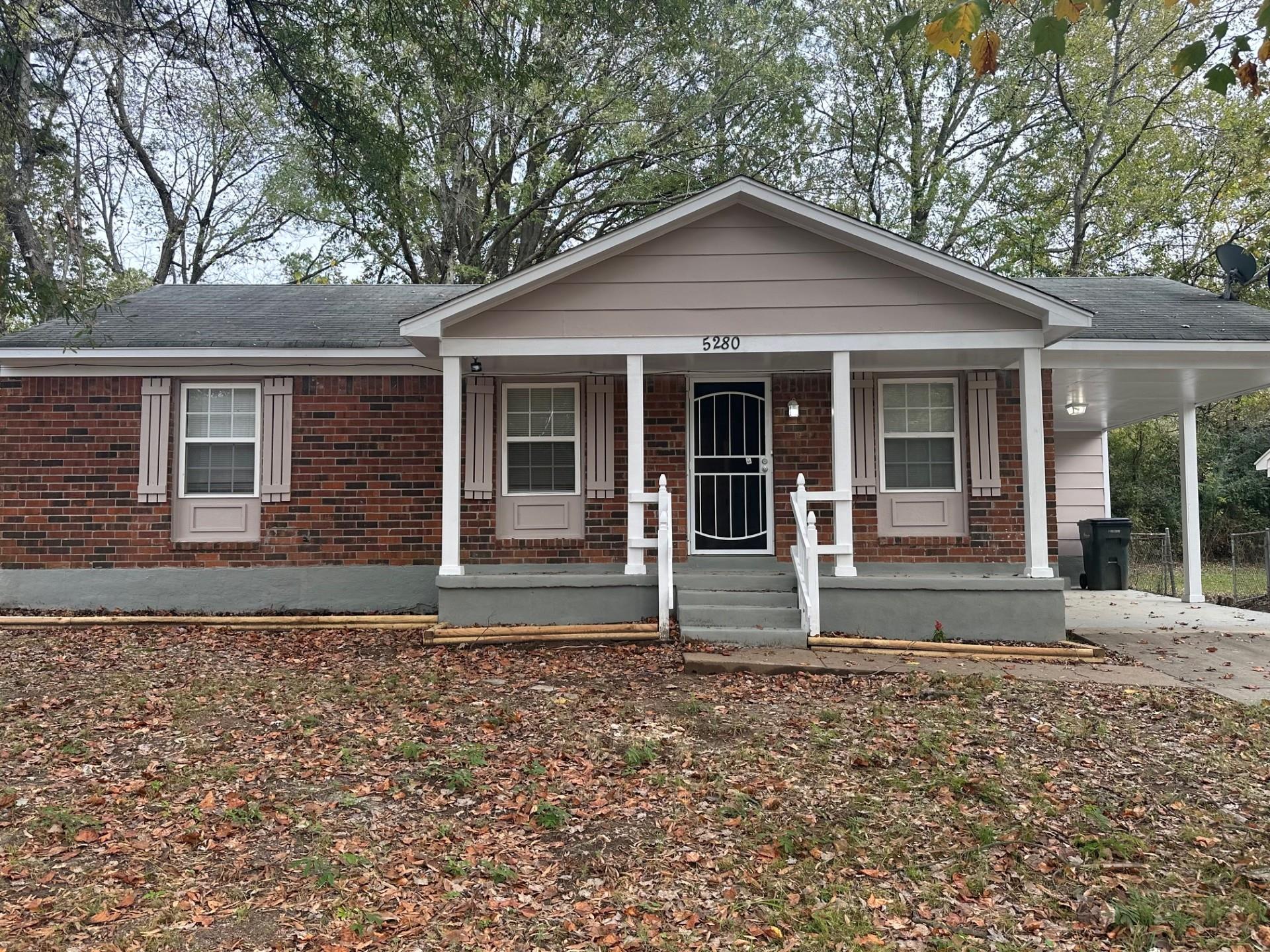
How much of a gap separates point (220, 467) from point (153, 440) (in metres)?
0.78

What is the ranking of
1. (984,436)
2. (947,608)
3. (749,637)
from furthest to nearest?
(984,436) < (947,608) < (749,637)

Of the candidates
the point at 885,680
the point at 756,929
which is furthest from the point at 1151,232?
the point at 756,929

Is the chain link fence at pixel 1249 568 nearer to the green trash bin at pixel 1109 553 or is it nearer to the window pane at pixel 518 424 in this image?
the green trash bin at pixel 1109 553

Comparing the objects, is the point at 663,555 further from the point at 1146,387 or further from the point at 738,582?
the point at 1146,387

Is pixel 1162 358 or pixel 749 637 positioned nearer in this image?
pixel 749 637

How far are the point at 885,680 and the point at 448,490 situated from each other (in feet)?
15.4

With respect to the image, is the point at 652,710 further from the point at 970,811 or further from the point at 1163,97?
the point at 1163,97

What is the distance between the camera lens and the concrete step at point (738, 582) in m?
8.80

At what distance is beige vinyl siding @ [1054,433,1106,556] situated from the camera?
14.2 meters

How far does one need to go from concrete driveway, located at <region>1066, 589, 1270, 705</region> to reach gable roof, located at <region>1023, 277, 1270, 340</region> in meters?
3.21

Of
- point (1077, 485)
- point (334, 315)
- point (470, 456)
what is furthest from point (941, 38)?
point (1077, 485)

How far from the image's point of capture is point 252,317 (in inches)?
417

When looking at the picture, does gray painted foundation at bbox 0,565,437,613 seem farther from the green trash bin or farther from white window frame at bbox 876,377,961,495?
the green trash bin

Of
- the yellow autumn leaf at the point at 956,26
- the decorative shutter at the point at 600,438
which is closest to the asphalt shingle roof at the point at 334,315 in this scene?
the decorative shutter at the point at 600,438
